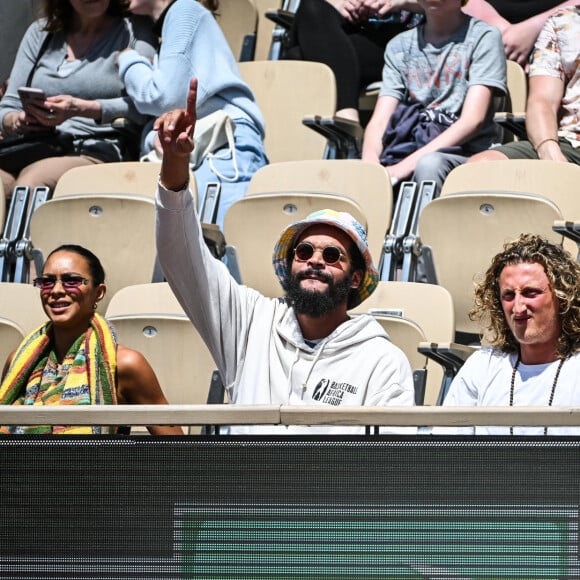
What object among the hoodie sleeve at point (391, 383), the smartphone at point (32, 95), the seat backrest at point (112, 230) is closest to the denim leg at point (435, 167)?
the seat backrest at point (112, 230)

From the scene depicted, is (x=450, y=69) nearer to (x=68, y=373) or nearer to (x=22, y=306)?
(x=22, y=306)

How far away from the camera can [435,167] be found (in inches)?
184

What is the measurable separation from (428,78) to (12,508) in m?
3.82

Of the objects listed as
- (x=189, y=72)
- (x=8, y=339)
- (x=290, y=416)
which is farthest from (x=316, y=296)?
(x=189, y=72)

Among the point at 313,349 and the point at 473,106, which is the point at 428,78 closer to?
the point at 473,106

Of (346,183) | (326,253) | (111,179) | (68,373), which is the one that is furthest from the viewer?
(111,179)

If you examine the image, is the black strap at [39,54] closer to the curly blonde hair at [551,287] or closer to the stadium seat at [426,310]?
the stadium seat at [426,310]

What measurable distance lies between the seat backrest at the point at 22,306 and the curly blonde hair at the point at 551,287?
1.79 meters

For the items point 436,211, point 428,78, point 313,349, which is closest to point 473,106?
point 428,78

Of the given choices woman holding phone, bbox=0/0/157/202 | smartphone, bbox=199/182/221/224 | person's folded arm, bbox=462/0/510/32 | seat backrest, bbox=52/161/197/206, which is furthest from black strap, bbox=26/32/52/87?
person's folded arm, bbox=462/0/510/32

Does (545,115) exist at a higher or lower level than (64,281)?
higher

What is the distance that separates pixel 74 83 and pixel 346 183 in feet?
5.21

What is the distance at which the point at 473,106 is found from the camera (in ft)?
16.2

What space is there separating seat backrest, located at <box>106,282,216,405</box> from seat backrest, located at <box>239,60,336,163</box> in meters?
1.94
